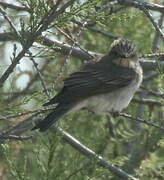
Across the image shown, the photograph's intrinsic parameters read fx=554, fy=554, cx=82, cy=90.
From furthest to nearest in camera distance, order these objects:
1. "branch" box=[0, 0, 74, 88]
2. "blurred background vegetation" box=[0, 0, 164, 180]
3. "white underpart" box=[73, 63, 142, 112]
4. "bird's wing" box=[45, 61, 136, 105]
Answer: "white underpart" box=[73, 63, 142, 112], "bird's wing" box=[45, 61, 136, 105], "blurred background vegetation" box=[0, 0, 164, 180], "branch" box=[0, 0, 74, 88]

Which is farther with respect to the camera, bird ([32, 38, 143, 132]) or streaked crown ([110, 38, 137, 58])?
streaked crown ([110, 38, 137, 58])

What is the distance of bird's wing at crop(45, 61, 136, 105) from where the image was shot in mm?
5496

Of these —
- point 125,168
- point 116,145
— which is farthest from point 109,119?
point 125,168

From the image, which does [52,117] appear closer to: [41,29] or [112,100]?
[112,100]

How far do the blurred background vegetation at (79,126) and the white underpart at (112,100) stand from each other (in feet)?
0.69

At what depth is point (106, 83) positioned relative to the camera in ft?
19.5

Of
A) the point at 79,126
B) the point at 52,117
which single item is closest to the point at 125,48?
the point at 79,126

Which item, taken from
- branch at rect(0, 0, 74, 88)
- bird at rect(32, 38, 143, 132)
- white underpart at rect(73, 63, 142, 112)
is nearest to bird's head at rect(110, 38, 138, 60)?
bird at rect(32, 38, 143, 132)

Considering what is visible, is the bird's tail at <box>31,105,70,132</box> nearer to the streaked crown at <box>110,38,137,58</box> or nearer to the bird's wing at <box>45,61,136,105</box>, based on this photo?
the bird's wing at <box>45,61,136,105</box>

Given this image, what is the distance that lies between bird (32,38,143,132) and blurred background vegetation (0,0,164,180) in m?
0.17

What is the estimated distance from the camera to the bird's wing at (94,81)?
5.50m

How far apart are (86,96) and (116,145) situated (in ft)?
3.88

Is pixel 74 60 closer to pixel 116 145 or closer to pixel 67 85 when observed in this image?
pixel 116 145

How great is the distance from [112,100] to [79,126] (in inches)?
42.7
